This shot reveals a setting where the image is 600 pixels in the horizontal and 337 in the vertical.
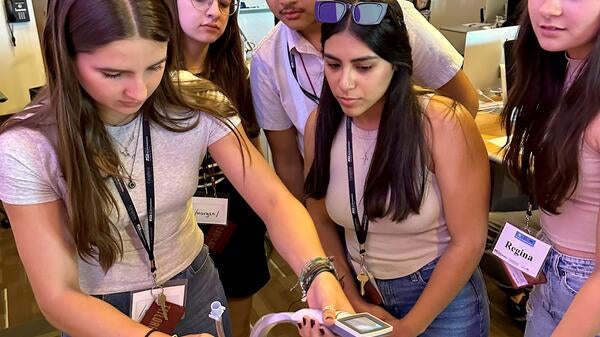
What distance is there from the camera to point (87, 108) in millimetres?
1070

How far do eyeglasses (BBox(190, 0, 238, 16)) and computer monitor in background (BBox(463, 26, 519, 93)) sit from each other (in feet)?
4.94

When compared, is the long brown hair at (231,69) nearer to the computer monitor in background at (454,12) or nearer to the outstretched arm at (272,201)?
the outstretched arm at (272,201)

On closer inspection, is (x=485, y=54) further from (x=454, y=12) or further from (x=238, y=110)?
(x=454, y=12)

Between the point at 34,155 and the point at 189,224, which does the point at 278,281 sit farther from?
the point at 34,155

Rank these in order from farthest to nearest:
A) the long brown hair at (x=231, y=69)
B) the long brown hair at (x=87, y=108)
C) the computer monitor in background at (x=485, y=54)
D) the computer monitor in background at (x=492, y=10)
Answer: the computer monitor in background at (x=492, y=10) < the computer monitor in background at (x=485, y=54) < the long brown hair at (x=231, y=69) < the long brown hair at (x=87, y=108)

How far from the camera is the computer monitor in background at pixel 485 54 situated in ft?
9.39

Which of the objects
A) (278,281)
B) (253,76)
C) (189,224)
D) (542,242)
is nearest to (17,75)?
(278,281)

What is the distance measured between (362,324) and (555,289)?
1.75 ft

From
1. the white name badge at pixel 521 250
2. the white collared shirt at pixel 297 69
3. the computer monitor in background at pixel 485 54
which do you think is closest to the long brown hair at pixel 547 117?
the white name badge at pixel 521 250

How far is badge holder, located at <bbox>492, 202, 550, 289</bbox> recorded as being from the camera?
1.26 metres

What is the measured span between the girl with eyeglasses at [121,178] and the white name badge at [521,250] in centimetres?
46

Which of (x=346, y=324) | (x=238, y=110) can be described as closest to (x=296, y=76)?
(x=238, y=110)

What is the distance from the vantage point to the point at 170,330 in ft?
4.10

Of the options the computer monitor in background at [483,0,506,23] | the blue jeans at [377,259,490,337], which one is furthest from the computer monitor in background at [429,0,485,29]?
the blue jeans at [377,259,490,337]
